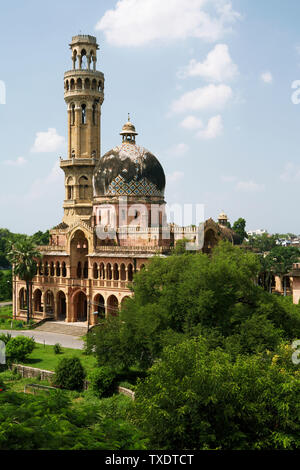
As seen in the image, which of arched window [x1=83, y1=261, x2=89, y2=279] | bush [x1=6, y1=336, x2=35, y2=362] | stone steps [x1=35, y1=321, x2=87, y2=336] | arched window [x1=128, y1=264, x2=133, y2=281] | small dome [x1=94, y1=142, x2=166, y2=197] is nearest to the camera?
bush [x1=6, y1=336, x2=35, y2=362]

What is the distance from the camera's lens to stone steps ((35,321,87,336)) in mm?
51506

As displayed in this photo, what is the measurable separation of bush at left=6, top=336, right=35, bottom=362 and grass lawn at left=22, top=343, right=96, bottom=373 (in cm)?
63

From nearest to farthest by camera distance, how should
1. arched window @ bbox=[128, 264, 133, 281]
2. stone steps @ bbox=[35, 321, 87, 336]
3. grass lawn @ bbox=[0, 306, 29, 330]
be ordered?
arched window @ bbox=[128, 264, 133, 281]
stone steps @ bbox=[35, 321, 87, 336]
grass lawn @ bbox=[0, 306, 29, 330]

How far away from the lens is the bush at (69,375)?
33.7 meters

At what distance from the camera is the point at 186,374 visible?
2106cm

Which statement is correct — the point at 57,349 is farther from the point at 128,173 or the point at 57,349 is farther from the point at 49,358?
the point at 128,173

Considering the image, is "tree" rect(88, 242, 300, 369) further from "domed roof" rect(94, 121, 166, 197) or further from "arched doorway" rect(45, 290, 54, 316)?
"arched doorway" rect(45, 290, 54, 316)

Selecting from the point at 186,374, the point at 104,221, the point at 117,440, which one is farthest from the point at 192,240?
the point at 117,440

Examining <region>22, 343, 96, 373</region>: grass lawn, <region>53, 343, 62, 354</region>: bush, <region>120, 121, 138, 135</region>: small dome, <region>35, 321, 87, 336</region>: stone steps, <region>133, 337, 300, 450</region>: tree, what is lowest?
<region>22, 343, 96, 373</region>: grass lawn

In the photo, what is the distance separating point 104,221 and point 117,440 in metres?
41.1

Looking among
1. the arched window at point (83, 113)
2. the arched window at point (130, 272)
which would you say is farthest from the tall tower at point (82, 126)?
the arched window at point (130, 272)

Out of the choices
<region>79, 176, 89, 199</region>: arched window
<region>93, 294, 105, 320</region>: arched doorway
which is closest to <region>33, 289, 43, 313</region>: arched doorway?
<region>93, 294, 105, 320</region>: arched doorway

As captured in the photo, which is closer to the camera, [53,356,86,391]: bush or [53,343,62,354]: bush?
[53,356,86,391]: bush

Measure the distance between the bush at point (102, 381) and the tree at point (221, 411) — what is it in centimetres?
1220
